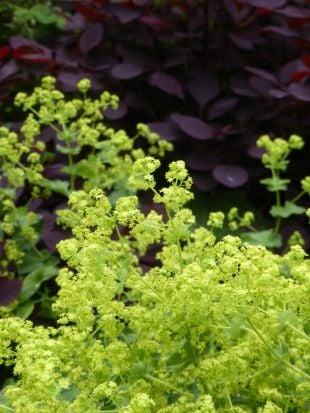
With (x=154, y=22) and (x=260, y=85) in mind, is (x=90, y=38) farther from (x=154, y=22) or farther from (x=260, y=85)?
(x=260, y=85)

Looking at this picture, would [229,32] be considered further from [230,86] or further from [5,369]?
[5,369]

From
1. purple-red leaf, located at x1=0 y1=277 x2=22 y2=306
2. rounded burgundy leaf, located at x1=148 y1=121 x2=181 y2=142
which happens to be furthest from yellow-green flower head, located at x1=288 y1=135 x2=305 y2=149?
purple-red leaf, located at x1=0 y1=277 x2=22 y2=306

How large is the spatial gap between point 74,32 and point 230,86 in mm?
819

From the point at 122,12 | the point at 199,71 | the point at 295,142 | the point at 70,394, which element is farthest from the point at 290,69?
the point at 70,394

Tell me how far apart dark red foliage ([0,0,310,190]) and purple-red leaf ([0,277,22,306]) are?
2.83 feet

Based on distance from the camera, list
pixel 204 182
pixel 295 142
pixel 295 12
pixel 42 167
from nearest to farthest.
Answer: pixel 295 142, pixel 42 167, pixel 204 182, pixel 295 12

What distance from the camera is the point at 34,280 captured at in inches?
103

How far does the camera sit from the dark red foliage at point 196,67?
320cm

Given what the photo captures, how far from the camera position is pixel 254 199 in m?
3.49

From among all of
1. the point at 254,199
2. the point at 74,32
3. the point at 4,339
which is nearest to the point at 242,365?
the point at 4,339

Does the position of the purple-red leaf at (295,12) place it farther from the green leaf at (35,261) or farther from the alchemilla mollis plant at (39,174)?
the green leaf at (35,261)

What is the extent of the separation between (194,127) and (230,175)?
0.74ft

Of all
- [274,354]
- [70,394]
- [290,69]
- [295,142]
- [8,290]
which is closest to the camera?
[274,354]

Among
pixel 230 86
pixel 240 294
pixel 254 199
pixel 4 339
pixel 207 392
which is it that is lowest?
pixel 254 199
